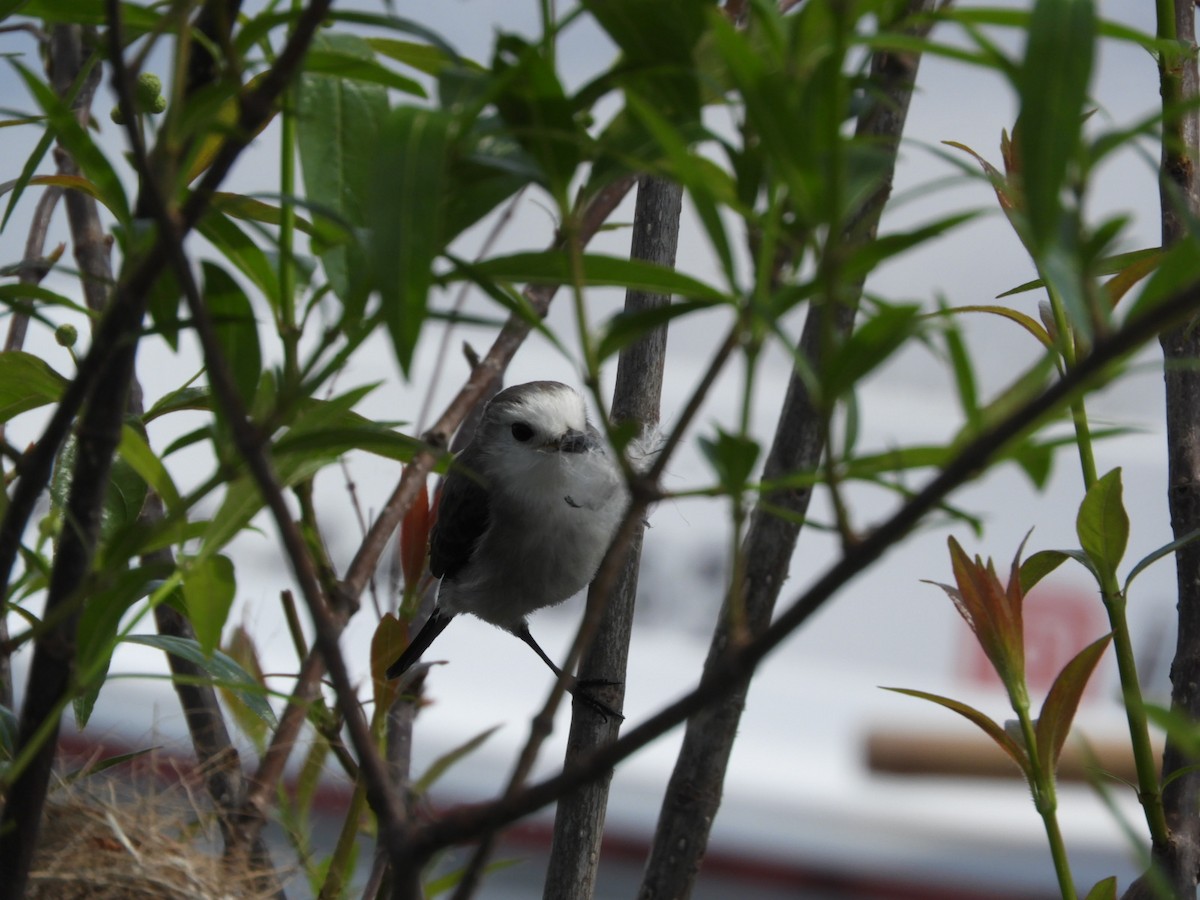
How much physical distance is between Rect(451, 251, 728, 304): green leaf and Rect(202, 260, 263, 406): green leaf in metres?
0.09

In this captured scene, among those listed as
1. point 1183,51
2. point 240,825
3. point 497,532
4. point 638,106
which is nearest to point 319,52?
point 638,106

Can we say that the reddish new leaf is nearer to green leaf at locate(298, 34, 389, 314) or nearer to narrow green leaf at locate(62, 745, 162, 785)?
narrow green leaf at locate(62, 745, 162, 785)

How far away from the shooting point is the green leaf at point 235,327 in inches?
16.1

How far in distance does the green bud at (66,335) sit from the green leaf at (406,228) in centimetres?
40

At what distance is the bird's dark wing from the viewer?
159 centimetres

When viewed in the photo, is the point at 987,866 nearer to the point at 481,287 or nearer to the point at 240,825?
the point at 240,825

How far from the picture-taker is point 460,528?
1.60 meters

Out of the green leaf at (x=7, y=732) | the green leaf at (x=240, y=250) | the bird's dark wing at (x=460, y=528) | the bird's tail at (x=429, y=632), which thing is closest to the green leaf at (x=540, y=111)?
the green leaf at (x=240, y=250)

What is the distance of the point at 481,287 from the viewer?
369 millimetres

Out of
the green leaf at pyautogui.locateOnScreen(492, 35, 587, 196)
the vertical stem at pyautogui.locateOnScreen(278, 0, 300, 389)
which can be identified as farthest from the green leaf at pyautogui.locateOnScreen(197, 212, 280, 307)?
the green leaf at pyautogui.locateOnScreen(492, 35, 587, 196)

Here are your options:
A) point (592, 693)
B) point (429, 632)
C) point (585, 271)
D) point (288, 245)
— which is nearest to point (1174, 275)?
point (585, 271)

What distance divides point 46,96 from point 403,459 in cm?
21

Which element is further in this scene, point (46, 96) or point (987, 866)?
point (987, 866)

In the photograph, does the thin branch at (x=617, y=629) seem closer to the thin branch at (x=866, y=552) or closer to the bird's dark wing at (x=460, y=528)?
the thin branch at (x=866, y=552)
